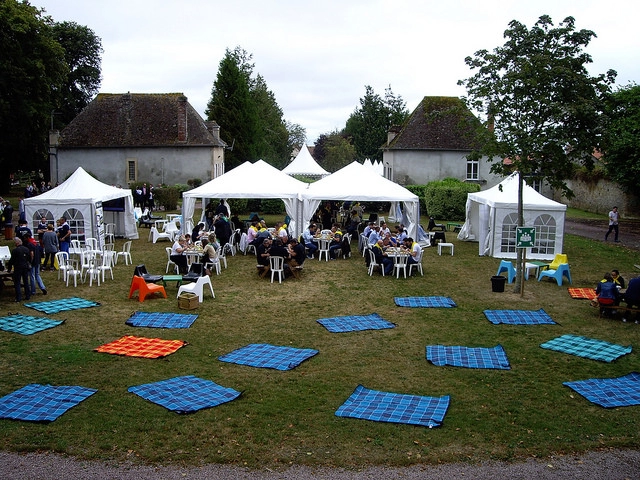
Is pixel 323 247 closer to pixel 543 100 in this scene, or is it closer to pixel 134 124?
pixel 543 100

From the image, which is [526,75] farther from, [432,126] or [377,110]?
[377,110]

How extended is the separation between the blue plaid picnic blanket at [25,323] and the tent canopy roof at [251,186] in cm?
933

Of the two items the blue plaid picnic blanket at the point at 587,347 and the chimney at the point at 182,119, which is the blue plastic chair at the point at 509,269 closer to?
the blue plaid picnic blanket at the point at 587,347

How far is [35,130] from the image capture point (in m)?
34.1

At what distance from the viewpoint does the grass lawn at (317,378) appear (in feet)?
22.4

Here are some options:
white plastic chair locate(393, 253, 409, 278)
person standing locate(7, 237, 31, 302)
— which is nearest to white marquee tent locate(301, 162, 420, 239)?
white plastic chair locate(393, 253, 409, 278)

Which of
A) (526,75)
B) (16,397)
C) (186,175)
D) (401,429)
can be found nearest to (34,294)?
(16,397)

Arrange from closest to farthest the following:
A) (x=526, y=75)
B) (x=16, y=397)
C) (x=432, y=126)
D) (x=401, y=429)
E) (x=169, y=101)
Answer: (x=401, y=429) < (x=16, y=397) < (x=526, y=75) < (x=432, y=126) < (x=169, y=101)

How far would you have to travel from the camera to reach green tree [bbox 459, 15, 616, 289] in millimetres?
13242

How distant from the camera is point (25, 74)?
30578 mm

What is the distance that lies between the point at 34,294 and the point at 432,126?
95.7ft

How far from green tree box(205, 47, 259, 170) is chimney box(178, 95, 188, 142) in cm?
937

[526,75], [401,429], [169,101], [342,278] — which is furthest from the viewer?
[169,101]

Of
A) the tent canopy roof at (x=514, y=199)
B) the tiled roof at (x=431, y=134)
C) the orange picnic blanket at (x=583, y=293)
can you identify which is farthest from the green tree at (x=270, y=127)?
the orange picnic blanket at (x=583, y=293)
